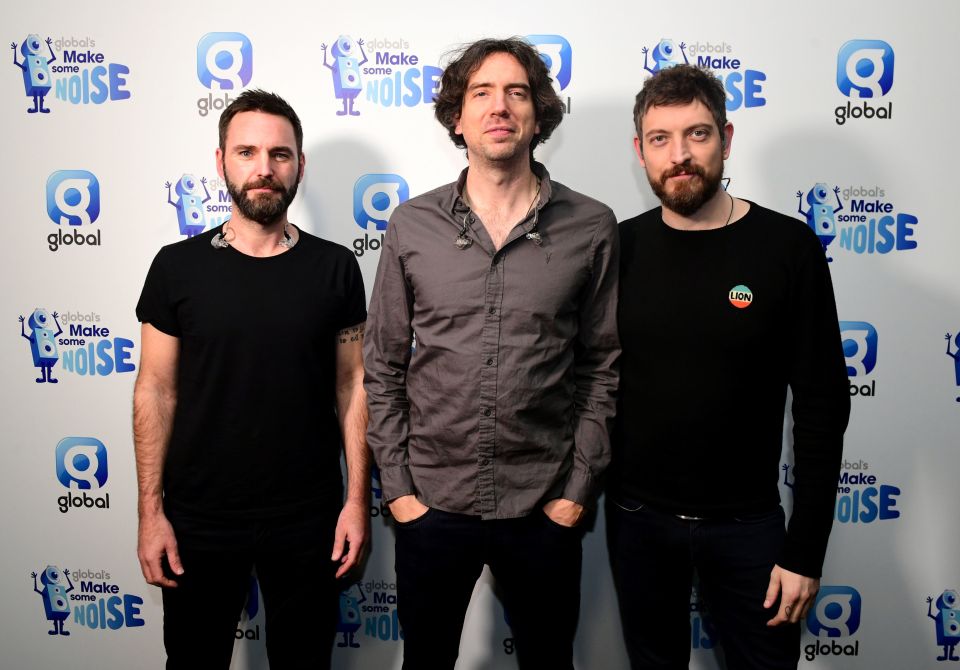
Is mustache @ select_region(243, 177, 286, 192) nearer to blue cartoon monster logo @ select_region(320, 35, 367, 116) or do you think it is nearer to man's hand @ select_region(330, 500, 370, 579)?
blue cartoon monster logo @ select_region(320, 35, 367, 116)

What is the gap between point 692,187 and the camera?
5.20 feet

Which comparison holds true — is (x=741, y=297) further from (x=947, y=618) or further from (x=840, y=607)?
(x=947, y=618)

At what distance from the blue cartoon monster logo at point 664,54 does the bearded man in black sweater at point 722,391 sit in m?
0.51

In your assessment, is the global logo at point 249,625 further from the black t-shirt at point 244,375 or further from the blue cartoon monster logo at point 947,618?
the blue cartoon monster logo at point 947,618

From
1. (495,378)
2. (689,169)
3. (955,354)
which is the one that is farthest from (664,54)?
(955,354)

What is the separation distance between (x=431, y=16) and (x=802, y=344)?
159 centimetres

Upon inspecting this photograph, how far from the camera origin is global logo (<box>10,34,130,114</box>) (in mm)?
2189

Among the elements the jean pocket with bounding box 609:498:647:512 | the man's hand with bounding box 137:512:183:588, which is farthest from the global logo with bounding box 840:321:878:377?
the man's hand with bounding box 137:512:183:588

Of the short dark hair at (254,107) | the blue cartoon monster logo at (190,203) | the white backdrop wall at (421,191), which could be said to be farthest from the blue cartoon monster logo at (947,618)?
the blue cartoon monster logo at (190,203)

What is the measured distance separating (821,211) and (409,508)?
172cm

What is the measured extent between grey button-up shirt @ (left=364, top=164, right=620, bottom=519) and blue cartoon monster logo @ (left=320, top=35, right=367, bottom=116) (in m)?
0.71

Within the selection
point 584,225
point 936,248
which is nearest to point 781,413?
point 584,225

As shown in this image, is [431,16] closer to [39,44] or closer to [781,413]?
[39,44]

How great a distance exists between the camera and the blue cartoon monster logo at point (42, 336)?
227cm
